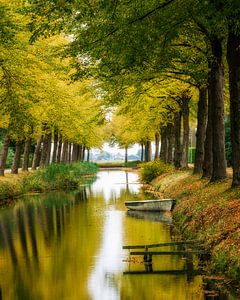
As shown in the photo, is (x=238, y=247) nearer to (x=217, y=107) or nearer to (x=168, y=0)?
(x=168, y=0)

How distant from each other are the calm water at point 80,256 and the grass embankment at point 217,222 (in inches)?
29.4

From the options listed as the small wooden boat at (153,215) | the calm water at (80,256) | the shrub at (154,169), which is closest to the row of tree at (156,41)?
the small wooden boat at (153,215)

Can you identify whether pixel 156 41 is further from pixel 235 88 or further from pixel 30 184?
pixel 30 184

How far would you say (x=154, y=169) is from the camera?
147 feet

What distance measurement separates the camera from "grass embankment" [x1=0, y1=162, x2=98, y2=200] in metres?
32.1

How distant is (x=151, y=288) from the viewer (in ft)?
38.5

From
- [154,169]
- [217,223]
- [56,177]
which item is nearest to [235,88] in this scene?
[217,223]

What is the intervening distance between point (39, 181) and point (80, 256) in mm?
23460

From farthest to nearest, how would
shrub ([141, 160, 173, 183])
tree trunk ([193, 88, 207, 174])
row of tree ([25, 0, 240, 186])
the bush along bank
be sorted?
1. shrub ([141, 160, 173, 183])
2. tree trunk ([193, 88, 207, 174])
3. row of tree ([25, 0, 240, 186])
4. the bush along bank

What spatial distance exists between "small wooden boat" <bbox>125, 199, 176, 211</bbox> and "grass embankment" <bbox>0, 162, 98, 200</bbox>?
8.70 meters

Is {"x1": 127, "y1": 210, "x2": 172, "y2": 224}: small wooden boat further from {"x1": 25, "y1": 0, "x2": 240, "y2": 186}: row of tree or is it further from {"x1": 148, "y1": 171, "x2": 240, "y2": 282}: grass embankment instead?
{"x1": 25, "y1": 0, "x2": 240, "y2": 186}: row of tree

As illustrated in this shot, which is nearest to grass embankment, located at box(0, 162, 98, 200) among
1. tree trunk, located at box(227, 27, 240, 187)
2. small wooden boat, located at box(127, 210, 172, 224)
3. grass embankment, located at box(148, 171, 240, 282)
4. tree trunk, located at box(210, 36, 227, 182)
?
small wooden boat, located at box(127, 210, 172, 224)

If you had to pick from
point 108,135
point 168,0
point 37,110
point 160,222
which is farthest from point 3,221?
point 108,135

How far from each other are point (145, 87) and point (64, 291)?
1748cm
